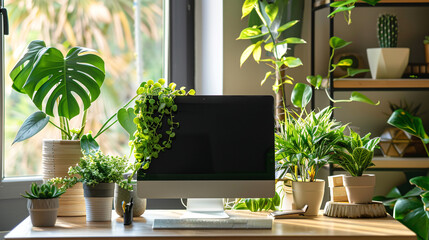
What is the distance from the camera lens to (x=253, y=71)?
9.56ft

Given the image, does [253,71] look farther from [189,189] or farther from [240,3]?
[189,189]

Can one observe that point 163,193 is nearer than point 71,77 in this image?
Yes

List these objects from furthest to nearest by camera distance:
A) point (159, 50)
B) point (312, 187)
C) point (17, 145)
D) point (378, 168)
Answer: point (159, 50), point (17, 145), point (378, 168), point (312, 187)

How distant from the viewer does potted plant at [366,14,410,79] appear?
2.68 m

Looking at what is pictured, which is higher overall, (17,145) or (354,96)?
(354,96)

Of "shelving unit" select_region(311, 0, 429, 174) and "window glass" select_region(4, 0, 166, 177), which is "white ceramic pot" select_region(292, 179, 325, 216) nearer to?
"shelving unit" select_region(311, 0, 429, 174)

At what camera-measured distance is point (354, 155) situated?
225 centimetres

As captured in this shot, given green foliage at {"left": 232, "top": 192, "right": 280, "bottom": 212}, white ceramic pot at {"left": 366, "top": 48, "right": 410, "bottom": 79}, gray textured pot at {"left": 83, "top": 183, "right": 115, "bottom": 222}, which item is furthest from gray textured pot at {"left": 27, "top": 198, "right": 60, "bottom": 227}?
white ceramic pot at {"left": 366, "top": 48, "right": 410, "bottom": 79}

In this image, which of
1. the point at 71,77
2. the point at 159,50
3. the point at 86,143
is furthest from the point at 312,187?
the point at 159,50

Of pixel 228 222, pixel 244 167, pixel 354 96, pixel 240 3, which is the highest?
pixel 240 3

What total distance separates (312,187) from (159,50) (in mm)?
1281

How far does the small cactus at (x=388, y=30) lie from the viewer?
106 inches

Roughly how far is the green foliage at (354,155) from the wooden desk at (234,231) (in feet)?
0.69

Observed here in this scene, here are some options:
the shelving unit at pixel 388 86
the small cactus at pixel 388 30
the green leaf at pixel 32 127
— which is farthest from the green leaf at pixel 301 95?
the green leaf at pixel 32 127
